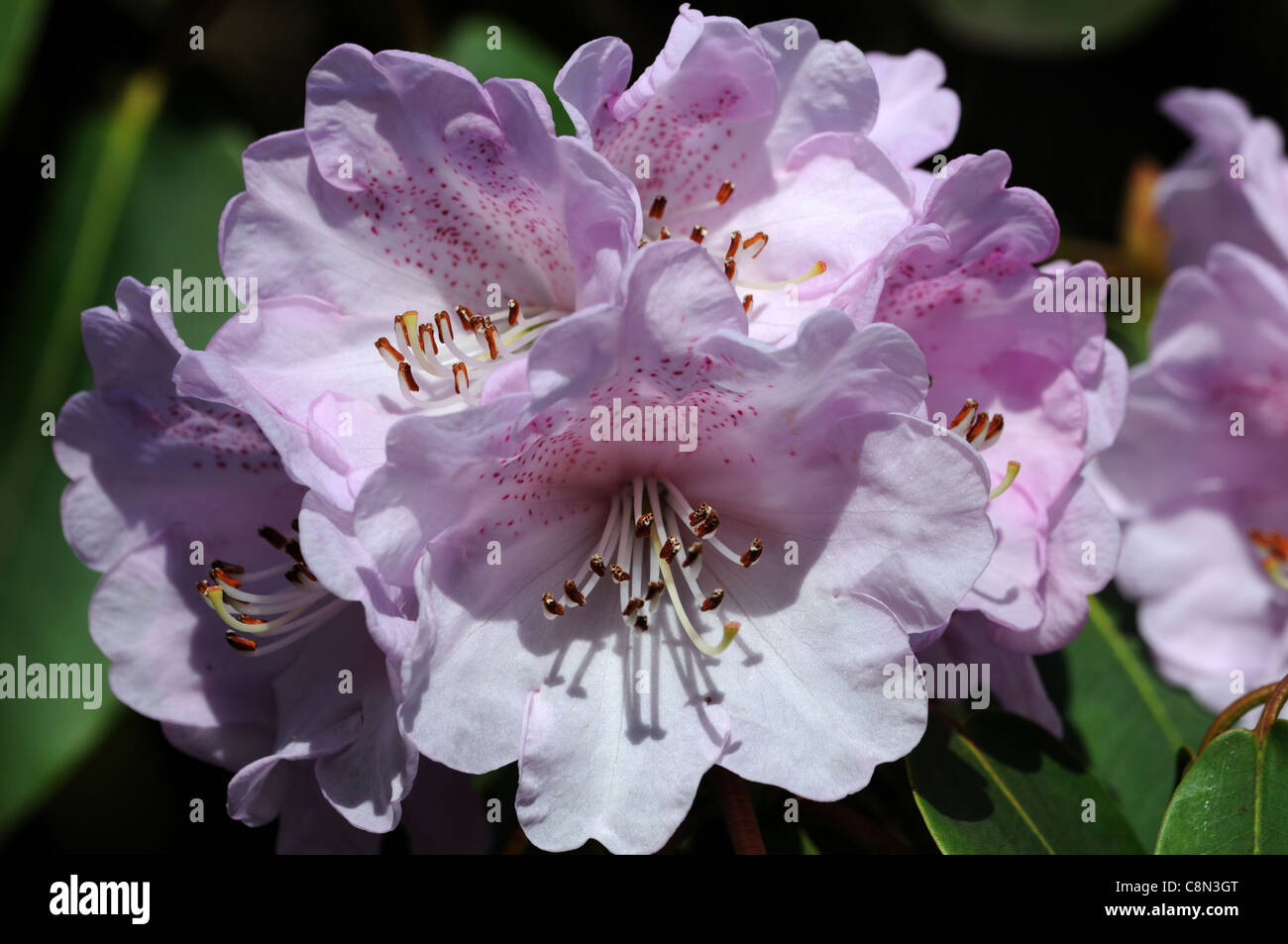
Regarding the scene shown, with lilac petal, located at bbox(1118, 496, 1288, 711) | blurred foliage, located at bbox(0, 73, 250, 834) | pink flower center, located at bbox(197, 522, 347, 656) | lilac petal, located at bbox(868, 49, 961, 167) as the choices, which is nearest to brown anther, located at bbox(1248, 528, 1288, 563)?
lilac petal, located at bbox(1118, 496, 1288, 711)

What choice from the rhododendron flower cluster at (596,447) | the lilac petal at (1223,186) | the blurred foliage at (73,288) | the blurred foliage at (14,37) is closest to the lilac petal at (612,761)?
the rhododendron flower cluster at (596,447)

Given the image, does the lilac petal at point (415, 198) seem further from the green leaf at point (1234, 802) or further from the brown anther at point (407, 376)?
the green leaf at point (1234, 802)

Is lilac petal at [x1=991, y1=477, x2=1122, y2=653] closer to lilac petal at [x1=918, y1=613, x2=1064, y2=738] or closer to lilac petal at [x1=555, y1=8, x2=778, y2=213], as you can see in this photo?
lilac petal at [x1=918, y1=613, x2=1064, y2=738]

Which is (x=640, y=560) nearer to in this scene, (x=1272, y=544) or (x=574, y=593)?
(x=574, y=593)

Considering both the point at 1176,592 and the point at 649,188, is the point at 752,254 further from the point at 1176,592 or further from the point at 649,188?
the point at 1176,592

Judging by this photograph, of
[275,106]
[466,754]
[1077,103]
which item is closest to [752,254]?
[466,754]

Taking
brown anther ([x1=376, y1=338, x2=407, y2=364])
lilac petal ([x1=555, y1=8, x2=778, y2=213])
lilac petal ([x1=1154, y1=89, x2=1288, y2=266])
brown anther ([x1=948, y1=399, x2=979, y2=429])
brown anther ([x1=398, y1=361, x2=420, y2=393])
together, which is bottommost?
brown anther ([x1=948, y1=399, x2=979, y2=429])
